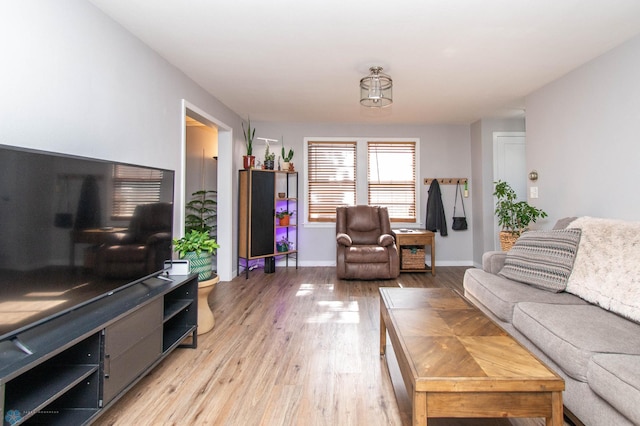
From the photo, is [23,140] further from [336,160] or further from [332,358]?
[336,160]

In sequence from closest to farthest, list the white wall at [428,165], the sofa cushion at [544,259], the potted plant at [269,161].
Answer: the sofa cushion at [544,259] < the potted plant at [269,161] < the white wall at [428,165]

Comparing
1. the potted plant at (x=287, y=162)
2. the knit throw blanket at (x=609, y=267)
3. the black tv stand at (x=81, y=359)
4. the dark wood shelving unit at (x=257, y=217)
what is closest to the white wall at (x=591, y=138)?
the knit throw blanket at (x=609, y=267)

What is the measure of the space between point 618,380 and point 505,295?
935 millimetres

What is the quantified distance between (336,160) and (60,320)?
4.23m

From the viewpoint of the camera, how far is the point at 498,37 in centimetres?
237

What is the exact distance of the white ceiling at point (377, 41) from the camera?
6.58 feet

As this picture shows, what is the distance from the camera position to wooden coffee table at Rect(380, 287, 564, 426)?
108cm

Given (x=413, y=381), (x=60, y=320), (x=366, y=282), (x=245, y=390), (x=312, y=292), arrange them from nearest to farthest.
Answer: (x=413, y=381) → (x=60, y=320) → (x=245, y=390) → (x=312, y=292) → (x=366, y=282)

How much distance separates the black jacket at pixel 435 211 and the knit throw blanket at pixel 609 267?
2714 mm

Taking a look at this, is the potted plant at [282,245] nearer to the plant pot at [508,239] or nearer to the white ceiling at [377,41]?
the white ceiling at [377,41]

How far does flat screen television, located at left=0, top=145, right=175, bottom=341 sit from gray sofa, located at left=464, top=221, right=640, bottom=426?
2339 mm

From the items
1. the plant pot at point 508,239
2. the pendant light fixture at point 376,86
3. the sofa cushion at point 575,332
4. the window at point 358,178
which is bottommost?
the sofa cushion at point 575,332

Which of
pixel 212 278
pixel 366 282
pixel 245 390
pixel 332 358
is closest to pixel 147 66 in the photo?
pixel 212 278

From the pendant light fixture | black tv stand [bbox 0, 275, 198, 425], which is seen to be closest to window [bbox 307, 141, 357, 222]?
the pendant light fixture
